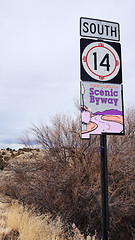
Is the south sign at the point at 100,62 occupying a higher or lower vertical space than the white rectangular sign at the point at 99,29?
lower

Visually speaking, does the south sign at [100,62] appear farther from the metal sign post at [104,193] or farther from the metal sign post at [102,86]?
the metal sign post at [104,193]

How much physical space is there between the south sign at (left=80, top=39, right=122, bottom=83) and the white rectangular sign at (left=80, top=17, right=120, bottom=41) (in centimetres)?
14

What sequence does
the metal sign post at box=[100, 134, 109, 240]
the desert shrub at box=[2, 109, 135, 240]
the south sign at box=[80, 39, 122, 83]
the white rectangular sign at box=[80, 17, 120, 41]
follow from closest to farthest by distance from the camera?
the metal sign post at box=[100, 134, 109, 240], the south sign at box=[80, 39, 122, 83], the white rectangular sign at box=[80, 17, 120, 41], the desert shrub at box=[2, 109, 135, 240]

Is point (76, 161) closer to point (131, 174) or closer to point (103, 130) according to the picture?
point (131, 174)

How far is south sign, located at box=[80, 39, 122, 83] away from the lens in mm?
4273

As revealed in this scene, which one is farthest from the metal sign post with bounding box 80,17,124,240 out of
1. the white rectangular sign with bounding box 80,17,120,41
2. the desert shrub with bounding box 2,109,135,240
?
the desert shrub with bounding box 2,109,135,240

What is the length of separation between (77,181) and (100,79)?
4755mm

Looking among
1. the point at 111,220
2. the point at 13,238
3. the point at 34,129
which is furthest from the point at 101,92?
the point at 34,129

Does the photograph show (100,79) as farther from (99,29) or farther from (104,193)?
(104,193)

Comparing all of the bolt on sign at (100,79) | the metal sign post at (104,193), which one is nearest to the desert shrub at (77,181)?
the metal sign post at (104,193)

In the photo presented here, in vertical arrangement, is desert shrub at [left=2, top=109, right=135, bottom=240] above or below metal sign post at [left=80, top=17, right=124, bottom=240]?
below

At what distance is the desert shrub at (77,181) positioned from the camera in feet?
26.7

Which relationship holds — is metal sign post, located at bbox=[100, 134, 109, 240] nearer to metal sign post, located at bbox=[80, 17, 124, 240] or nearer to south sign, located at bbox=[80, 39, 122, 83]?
metal sign post, located at bbox=[80, 17, 124, 240]

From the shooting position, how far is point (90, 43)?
14.3 ft
